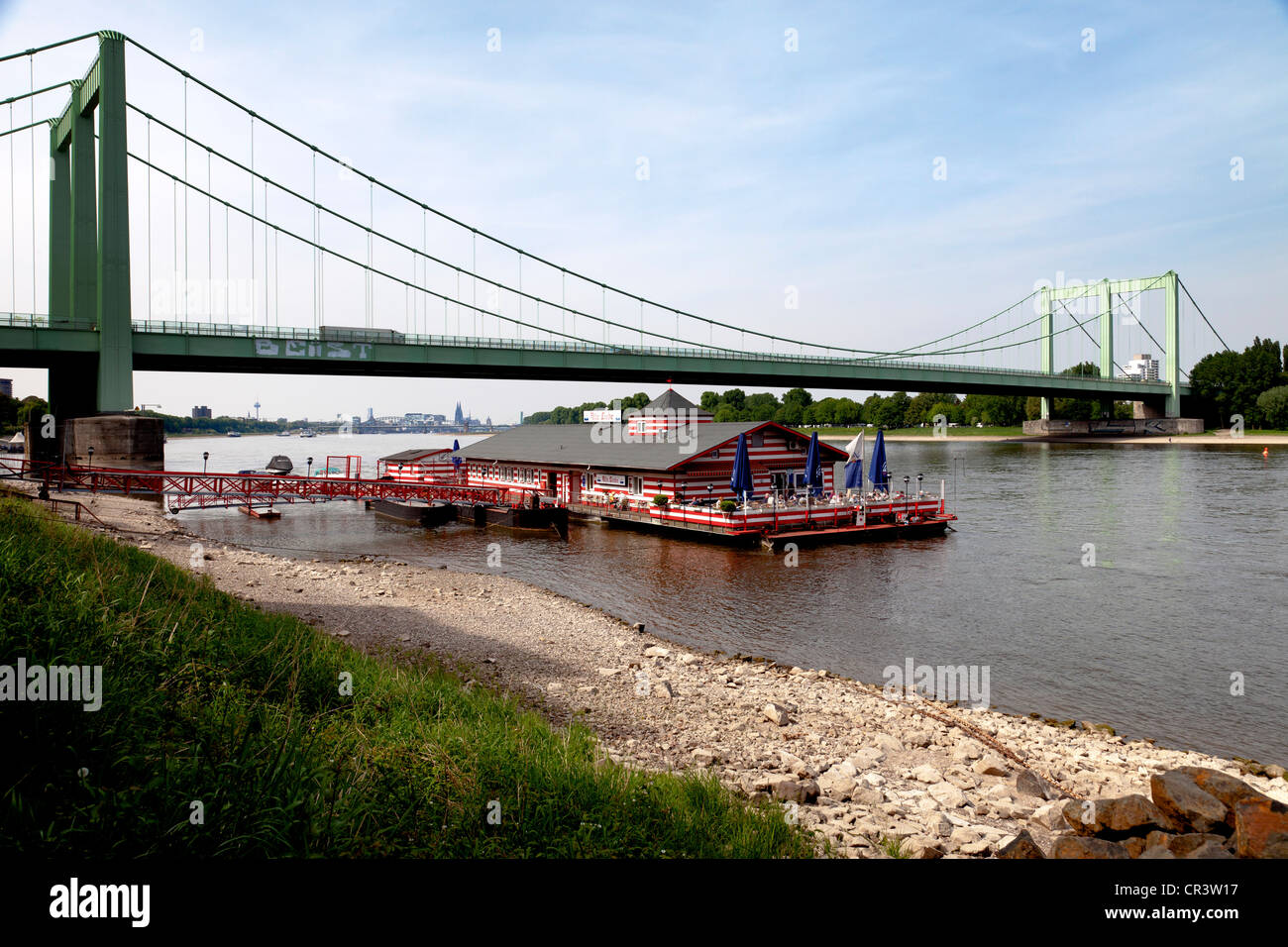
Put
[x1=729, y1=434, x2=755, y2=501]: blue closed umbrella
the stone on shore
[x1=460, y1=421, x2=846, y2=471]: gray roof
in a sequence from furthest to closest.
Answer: [x1=460, y1=421, x2=846, y2=471]: gray roof
[x1=729, y1=434, x2=755, y2=501]: blue closed umbrella
the stone on shore

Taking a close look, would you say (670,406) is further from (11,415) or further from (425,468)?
(11,415)

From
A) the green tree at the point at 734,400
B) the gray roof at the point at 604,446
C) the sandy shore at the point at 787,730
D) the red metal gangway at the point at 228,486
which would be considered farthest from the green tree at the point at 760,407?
the sandy shore at the point at 787,730

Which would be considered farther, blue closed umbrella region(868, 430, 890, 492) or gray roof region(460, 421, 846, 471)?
blue closed umbrella region(868, 430, 890, 492)

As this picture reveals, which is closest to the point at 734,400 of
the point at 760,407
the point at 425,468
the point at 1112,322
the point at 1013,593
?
the point at 760,407

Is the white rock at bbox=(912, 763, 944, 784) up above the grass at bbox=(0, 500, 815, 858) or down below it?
below

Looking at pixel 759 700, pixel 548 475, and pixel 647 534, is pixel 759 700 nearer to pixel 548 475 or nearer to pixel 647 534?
pixel 647 534

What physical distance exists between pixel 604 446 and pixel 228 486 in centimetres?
2171

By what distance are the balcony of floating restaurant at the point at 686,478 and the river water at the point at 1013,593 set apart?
191cm

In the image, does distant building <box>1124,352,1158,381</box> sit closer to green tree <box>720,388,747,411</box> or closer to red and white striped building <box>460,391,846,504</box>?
green tree <box>720,388,747,411</box>

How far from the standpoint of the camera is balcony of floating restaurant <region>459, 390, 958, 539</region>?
36719 millimetres

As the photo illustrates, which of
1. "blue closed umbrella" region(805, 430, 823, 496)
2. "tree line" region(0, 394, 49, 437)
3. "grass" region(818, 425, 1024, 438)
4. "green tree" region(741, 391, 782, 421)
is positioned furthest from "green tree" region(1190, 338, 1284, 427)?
"tree line" region(0, 394, 49, 437)

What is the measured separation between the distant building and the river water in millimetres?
96743

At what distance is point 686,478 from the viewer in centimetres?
3944
